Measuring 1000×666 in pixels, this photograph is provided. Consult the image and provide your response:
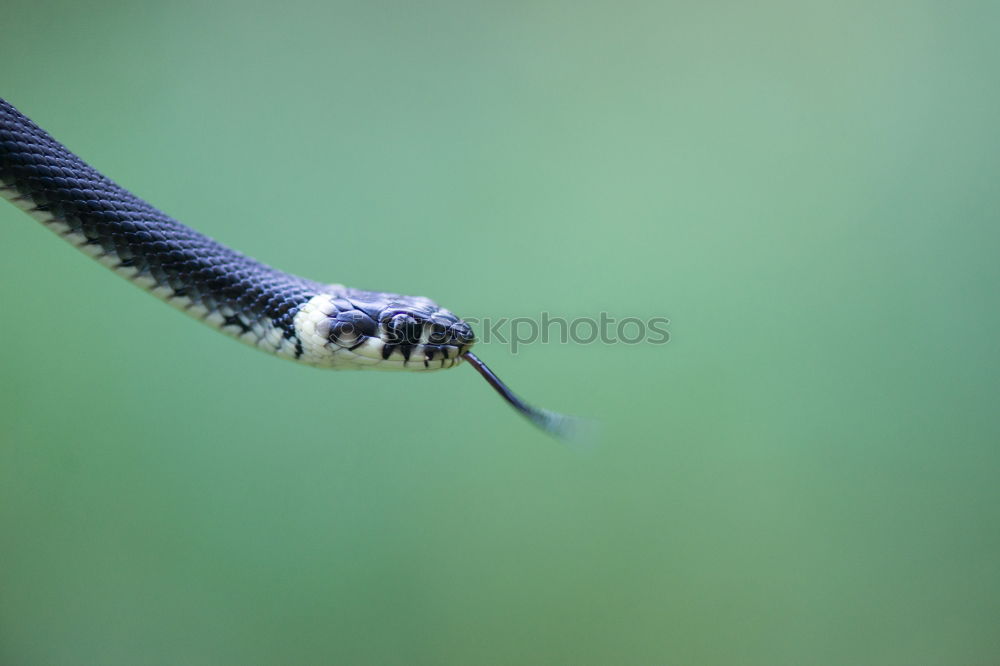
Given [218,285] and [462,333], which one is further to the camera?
[462,333]

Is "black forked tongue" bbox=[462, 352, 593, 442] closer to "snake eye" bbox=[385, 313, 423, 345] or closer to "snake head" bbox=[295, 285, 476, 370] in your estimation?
"snake head" bbox=[295, 285, 476, 370]

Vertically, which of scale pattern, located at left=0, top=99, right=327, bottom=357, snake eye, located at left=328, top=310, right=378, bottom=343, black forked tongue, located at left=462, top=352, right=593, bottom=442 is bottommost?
black forked tongue, located at left=462, top=352, right=593, bottom=442

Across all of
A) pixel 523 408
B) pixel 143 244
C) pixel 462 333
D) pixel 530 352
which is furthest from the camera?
pixel 530 352

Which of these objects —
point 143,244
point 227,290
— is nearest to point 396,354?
point 227,290

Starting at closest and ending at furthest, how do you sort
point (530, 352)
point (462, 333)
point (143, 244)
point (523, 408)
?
1. point (143, 244)
2. point (523, 408)
3. point (462, 333)
4. point (530, 352)

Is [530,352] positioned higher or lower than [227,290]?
higher

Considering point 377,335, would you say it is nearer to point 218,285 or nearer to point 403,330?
point 403,330

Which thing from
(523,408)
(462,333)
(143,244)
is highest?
(143,244)

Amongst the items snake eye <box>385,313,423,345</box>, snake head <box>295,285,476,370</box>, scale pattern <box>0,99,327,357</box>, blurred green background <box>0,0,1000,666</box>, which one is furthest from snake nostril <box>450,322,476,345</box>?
blurred green background <box>0,0,1000,666</box>
